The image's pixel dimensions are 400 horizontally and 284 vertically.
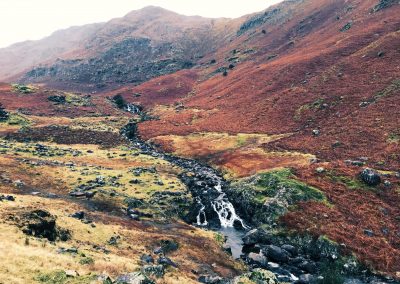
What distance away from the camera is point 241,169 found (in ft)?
209

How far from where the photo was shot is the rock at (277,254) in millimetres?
39438

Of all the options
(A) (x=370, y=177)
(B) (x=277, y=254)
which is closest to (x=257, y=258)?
(B) (x=277, y=254)

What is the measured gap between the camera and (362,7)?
13562 centimetres

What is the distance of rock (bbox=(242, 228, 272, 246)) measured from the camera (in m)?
43.2

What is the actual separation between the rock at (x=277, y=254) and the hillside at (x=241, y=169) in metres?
0.11

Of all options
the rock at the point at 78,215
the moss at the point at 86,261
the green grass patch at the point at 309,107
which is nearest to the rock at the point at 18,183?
the rock at the point at 78,215

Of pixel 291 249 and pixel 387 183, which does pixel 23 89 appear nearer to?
pixel 291 249

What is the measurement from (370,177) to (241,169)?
2156 cm

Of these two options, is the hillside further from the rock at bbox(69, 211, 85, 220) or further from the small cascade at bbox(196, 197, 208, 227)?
the rock at bbox(69, 211, 85, 220)

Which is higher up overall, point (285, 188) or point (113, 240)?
point (113, 240)

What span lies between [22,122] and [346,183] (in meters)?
90.5

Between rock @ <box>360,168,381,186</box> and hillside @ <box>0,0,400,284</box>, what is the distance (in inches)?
5.7

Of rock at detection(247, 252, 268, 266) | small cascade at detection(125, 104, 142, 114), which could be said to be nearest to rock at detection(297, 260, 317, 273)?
rock at detection(247, 252, 268, 266)

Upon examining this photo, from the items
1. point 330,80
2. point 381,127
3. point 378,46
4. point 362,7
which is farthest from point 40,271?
point 362,7
